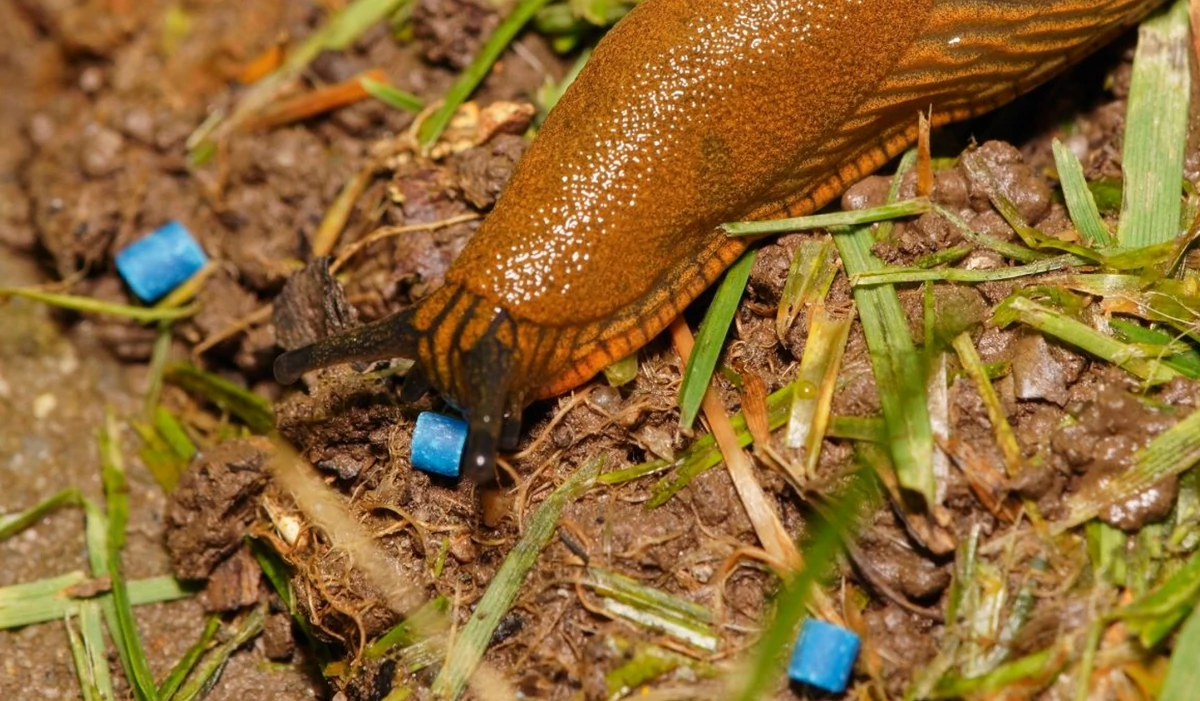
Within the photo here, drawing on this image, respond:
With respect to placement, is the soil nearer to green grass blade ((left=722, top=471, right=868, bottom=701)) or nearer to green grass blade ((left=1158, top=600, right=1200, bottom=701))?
green grass blade ((left=722, top=471, right=868, bottom=701))

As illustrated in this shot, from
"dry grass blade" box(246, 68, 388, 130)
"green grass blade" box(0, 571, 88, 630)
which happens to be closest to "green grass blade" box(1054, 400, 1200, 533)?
"dry grass blade" box(246, 68, 388, 130)

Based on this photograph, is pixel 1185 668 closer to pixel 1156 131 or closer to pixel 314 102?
pixel 1156 131

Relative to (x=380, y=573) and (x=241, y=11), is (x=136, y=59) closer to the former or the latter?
(x=241, y=11)

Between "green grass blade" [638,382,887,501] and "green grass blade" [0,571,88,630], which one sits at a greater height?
"green grass blade" [638,382,887,501]

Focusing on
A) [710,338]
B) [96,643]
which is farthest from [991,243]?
[96,643]

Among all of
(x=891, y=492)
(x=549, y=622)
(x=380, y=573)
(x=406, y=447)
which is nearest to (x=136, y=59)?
(x=406, y=447)

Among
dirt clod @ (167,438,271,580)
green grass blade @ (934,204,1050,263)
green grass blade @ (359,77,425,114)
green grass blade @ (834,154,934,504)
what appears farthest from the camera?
green grass blade @ (359,77,425,114)

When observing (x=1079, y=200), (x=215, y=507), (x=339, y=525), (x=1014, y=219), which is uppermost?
(x=1079, y=200)
